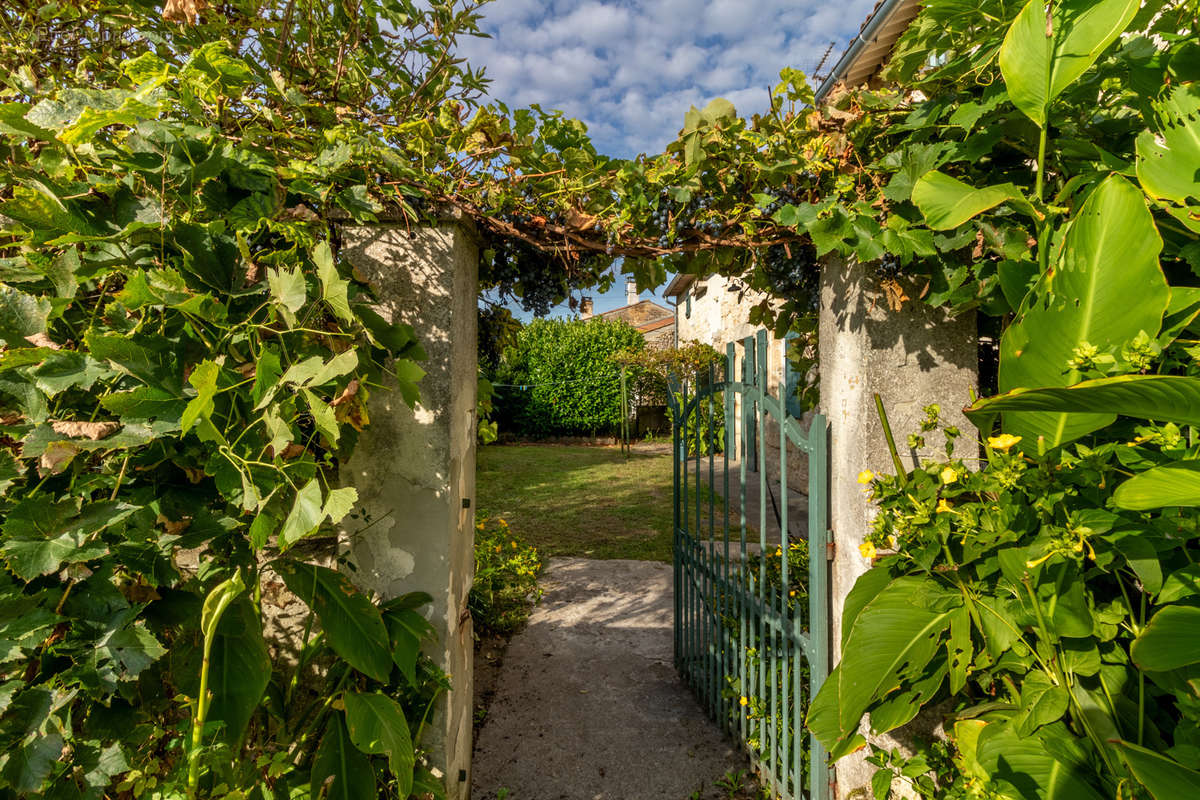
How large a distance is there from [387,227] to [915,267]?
1730 millimetres

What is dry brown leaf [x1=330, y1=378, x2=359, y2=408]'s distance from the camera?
131 centimetres

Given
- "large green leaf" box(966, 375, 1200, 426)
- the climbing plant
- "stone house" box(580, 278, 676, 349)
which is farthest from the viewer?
"stone house" box(580, 278, 676, 349)

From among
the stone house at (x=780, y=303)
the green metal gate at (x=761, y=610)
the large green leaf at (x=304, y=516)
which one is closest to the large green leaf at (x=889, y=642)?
the green metal gate at (x=761, y=610)

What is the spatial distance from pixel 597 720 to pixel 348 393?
2.52 meters

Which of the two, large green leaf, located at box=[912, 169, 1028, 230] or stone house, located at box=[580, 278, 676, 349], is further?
stone house, located at box=[580, 278, 676, 349]

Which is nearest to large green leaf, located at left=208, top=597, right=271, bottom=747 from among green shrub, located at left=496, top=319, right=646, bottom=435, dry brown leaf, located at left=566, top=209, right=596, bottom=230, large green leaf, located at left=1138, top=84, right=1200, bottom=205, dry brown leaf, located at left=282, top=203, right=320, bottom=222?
dry brown leaf, located at left=282, top=203, right=320, bottom=222

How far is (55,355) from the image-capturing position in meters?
1.13

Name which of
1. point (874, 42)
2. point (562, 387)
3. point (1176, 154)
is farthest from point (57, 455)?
point (562, 387)

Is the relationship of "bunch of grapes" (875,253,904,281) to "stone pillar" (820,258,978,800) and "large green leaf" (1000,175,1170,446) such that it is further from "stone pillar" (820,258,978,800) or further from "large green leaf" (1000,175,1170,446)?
"large green leaf" (1000,175,1170,446)

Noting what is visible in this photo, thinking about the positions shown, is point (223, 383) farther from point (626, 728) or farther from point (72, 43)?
point (626, 728)

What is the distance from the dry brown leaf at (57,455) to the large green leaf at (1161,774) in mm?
2154

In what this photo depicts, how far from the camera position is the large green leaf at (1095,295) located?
1.24 m

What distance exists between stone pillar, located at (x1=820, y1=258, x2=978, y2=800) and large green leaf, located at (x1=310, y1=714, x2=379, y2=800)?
1645mm

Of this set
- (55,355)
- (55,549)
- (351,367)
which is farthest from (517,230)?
(55,549)
